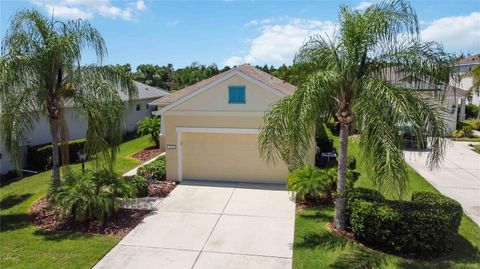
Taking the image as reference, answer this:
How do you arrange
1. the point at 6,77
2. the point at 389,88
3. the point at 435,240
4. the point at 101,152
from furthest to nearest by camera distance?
the point at 101,152, the point at 6,77, the point at 435,240, the point at 389,88

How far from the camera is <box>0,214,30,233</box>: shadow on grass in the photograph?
32.8 ft

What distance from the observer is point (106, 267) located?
7953 millimetres

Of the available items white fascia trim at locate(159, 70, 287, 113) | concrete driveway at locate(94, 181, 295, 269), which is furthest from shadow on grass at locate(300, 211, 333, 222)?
white fascia trim at locate(159, 70, 287, 113)

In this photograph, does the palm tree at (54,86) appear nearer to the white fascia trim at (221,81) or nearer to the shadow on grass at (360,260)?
the white fascia trim at (221,81)

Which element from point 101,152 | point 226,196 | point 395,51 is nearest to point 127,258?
point 101,152

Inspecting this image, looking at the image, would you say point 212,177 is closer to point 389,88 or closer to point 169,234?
point 169,234

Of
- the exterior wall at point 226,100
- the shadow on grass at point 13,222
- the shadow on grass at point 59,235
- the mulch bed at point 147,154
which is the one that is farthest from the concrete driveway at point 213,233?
the mulch bed at point 147,154

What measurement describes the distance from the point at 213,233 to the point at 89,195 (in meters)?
3.73

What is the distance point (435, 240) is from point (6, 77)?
37.9 feet

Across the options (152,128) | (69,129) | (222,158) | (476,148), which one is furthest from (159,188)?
(476,148)

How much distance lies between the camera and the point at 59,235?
9.53 meters

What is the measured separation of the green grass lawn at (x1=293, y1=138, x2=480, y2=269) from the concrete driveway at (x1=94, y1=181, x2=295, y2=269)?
393 millimetres

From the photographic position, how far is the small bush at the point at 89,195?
390 inches

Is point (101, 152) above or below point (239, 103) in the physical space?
below
